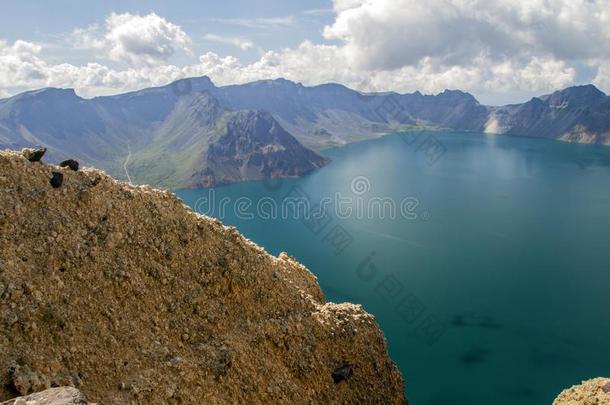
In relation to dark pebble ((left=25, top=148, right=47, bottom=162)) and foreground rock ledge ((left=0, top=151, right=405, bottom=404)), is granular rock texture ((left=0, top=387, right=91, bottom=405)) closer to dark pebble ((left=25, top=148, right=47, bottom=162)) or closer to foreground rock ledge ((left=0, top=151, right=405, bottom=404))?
foreground rock ledge ((left=0, top=151, right=405, bottom=404))

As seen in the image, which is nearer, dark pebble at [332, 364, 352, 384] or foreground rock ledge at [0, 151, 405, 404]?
foreground rock ledge at [0, 151, 405, 404]

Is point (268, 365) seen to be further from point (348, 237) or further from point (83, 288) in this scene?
point (348, 237)

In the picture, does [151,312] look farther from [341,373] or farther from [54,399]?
[341,373]

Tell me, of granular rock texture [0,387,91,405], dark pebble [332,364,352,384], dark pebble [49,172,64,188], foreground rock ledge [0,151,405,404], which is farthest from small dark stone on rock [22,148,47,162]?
dark pebble [332,364,352,384]

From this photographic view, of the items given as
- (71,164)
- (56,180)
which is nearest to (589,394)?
(56,180)

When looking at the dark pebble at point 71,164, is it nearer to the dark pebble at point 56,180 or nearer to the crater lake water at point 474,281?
the dark pebble at point 56,180

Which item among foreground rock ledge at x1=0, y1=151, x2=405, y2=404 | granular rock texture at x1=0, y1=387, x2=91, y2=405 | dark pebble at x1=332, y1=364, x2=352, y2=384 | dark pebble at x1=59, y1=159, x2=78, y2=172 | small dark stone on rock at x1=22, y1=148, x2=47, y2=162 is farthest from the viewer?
dark pebble at x1=332, y1=364, x2=352, y2=384

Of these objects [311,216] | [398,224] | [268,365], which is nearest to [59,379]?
[268,365]

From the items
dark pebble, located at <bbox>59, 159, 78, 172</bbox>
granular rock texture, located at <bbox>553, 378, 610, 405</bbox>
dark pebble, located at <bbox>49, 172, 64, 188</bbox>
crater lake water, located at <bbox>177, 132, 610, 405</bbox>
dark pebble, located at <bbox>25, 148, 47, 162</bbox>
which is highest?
dark pebble, located at <bbox>25, 148, 47, 162</bbox>
